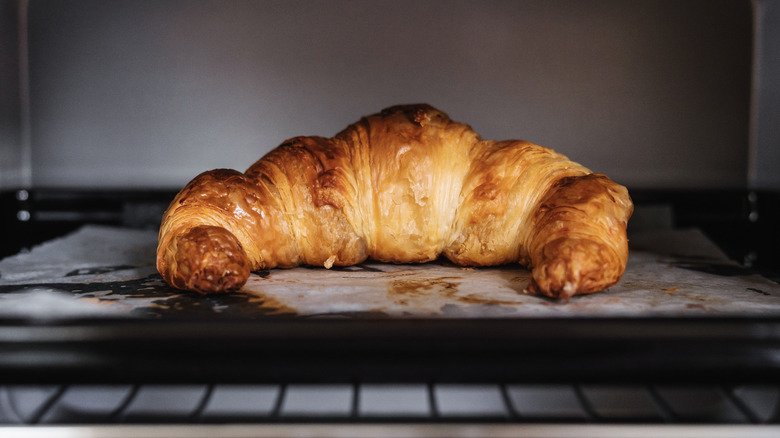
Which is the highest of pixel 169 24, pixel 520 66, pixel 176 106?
pixel 169 24

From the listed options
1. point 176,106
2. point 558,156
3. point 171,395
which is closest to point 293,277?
point 171,395

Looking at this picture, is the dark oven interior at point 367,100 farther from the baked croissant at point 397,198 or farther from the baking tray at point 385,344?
the baking tray at point 385,344

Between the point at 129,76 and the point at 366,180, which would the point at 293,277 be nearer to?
the point at 366,180

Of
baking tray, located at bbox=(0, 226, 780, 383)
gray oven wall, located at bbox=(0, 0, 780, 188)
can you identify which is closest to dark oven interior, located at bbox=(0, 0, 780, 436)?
gray oven wall, located at bbox=(0, 0, 780, 188)

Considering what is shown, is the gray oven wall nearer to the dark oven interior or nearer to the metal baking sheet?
the dark oven interior

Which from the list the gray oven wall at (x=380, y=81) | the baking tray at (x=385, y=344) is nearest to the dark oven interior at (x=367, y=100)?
the gray oven wall at (x=380, y=81)

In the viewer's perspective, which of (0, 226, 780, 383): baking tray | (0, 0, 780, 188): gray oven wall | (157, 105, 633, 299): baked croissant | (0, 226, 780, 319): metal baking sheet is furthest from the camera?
(0, 0, 780, 188): gray oven wall

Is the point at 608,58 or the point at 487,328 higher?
the point at 608,58
